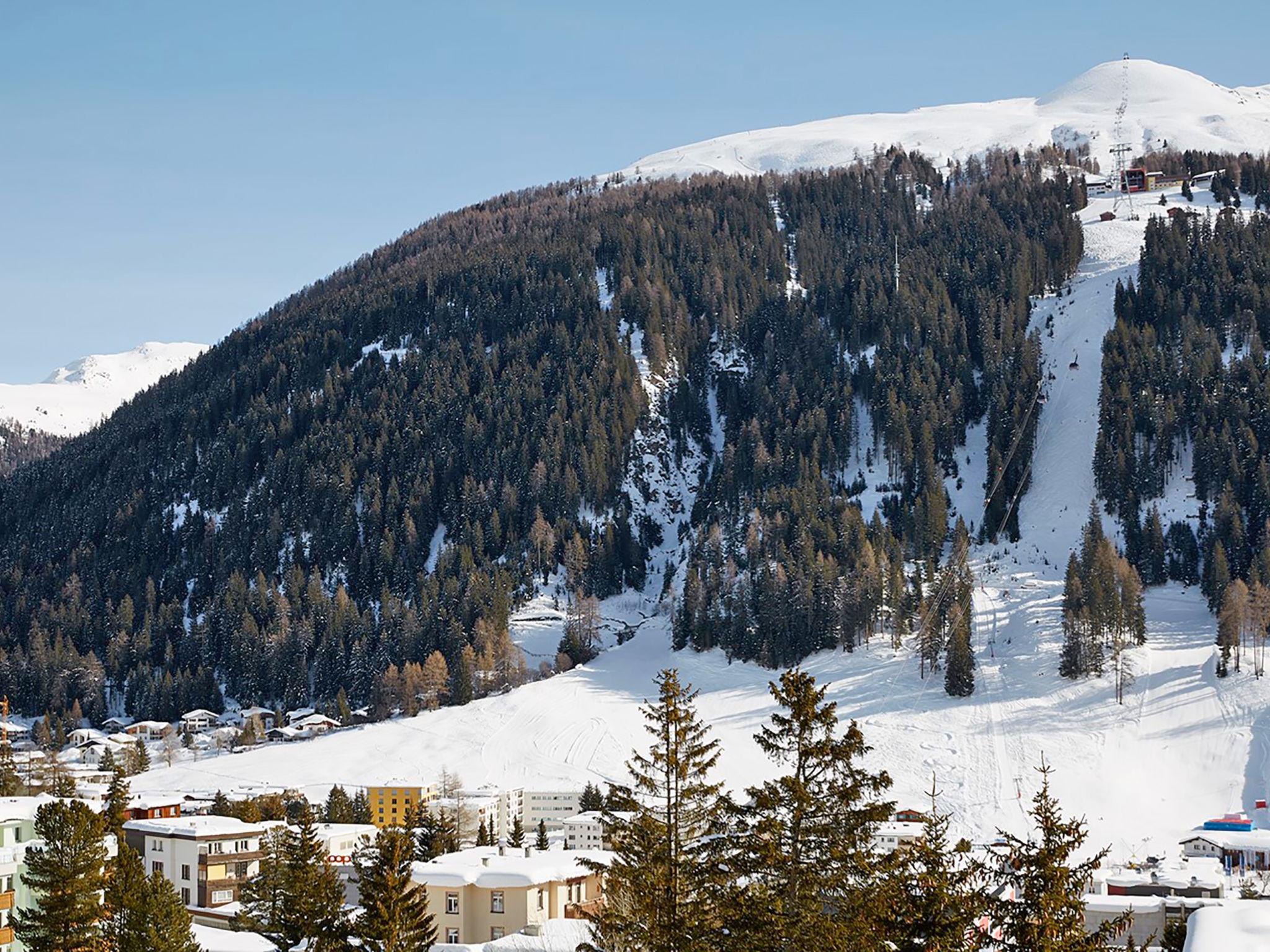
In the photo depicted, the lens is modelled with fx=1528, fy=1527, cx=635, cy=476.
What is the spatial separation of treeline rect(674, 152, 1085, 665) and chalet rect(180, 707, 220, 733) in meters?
46.7

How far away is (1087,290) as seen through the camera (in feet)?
624

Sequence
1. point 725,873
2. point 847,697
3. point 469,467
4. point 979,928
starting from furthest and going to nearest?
point 469,467, point 847,697, point 725,873, point 979,928

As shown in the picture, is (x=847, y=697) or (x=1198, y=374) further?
(x=1198, y=374)

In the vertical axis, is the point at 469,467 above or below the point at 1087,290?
Result: below

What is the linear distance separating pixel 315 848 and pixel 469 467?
14321 cm

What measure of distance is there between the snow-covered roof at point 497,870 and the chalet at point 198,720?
3846 inches

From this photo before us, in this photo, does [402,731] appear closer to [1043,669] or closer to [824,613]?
[824,613]

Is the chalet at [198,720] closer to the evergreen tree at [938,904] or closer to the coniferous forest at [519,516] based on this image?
the coniferous forest at [519,516]

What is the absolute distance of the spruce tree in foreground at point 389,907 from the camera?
107ft

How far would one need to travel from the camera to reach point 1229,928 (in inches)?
643

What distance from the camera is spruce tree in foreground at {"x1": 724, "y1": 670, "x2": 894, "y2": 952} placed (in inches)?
892

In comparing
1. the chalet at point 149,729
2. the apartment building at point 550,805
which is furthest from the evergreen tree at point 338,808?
the chalet at point 149,729

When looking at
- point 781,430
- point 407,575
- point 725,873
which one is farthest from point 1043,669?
point 725,873

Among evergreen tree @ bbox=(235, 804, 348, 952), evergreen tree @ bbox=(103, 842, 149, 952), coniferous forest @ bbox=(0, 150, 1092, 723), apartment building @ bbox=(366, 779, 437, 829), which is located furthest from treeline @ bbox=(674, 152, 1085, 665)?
evergreen tree @ bbox=(235, 804, 348, 952)
